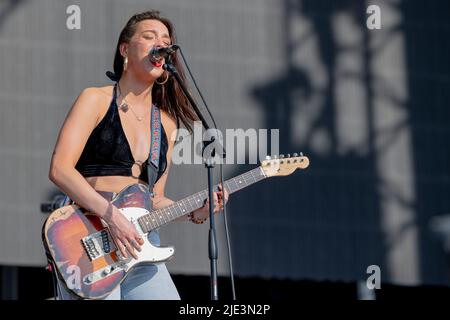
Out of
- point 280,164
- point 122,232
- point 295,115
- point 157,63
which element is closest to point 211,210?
point 122,232

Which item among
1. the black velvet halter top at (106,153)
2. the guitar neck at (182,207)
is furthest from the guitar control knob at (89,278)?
the black velvet halter top at (106,153)

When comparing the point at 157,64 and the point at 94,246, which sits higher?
the point at 157,64

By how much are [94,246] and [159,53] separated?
102 centimetres

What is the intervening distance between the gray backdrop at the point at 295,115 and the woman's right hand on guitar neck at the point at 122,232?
8.79ft

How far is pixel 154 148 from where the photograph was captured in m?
5.22

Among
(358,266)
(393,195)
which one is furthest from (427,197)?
(358,266)

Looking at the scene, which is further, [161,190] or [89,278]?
[161,190]

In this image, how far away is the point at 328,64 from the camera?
8.16 meters

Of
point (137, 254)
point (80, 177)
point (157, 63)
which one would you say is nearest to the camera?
point (80, 177)

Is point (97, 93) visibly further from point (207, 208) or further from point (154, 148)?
point (207, 208)

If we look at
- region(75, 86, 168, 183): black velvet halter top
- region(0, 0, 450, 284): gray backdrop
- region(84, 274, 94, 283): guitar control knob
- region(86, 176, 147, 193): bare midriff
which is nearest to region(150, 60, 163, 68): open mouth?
region(75, 86, 168, 183): black velvet halter top

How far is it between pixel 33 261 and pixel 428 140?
3.38m

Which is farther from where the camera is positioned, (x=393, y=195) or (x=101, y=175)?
(x=393, y=195)
